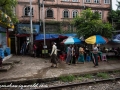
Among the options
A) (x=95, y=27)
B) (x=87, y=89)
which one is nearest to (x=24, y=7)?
(x=95, y=27)

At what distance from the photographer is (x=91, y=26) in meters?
16.4

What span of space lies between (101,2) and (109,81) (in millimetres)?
20923

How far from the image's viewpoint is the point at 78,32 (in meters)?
17.2

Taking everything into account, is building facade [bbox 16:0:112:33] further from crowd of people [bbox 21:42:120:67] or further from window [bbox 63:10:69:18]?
crowd of people [bbox 21:42:120:67]

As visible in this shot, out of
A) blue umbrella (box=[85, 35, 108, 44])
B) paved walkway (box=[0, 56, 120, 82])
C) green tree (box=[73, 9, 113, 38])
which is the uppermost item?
green tree (box=[73, 9, 113, 38])

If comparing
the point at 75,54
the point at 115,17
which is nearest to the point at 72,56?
the point at 75,54

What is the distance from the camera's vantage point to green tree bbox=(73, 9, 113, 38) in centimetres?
1623

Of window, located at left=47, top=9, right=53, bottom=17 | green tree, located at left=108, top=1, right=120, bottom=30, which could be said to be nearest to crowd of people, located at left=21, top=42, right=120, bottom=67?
window, located at left=47, top=9, right=53, bottom=17

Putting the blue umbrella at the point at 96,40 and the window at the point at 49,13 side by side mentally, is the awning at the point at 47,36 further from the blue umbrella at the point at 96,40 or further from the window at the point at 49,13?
the blue umbrella at the point at 96,40

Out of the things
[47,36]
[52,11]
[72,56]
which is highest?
[52,11]

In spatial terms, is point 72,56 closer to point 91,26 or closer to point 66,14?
point 91,26

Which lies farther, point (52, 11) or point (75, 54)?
point (52, 11)

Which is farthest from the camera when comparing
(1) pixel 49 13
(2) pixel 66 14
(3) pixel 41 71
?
(2) pixel 66 14

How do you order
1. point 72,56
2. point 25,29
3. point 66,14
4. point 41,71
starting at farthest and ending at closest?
1. point 66,14
2. point 25,29
3. point 72,56
4. point 41,71
